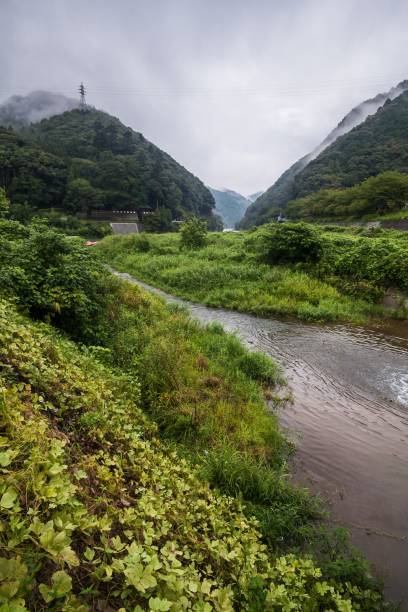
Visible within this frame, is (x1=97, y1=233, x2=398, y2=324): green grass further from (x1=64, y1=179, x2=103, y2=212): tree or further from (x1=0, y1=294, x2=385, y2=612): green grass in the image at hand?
(x1=64, y1=179, x2=103, y2=212): tree

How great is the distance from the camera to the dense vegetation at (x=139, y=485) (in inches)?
73.4

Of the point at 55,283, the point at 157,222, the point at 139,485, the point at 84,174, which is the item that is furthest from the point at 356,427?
the point at 84,174

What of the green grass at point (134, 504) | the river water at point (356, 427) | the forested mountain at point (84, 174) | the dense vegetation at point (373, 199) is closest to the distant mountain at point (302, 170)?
the forested mountain at point (84, 174)

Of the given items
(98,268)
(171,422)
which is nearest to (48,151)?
(98,268)

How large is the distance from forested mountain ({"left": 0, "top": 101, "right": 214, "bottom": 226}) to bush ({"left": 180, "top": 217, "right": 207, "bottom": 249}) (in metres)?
32.2

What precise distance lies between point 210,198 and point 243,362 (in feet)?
363

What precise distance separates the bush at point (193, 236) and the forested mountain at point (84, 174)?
32215 millimetres

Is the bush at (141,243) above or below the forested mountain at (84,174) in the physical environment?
below

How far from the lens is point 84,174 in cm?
6569

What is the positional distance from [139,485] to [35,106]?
220551 mm

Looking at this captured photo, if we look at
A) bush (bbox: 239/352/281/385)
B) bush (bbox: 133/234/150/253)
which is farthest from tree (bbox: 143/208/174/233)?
bush (bbox: 239/352/281/385)

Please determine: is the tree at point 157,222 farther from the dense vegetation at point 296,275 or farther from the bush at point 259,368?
the bush at point 259,368

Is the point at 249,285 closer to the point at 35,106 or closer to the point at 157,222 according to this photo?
the point at 157,222

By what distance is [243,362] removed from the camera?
7895 mm
